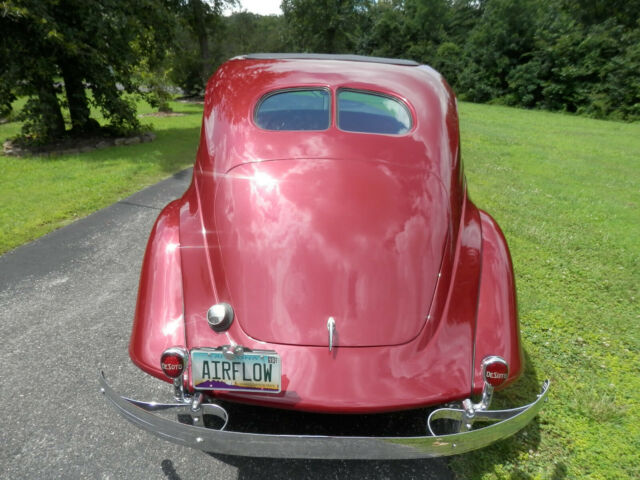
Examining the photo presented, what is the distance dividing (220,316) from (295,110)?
1.43 m

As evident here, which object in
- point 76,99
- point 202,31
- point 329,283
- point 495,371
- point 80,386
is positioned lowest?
point 80,386

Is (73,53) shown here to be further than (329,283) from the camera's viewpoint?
Yes

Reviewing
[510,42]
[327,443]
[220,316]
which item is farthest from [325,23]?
[327,443]

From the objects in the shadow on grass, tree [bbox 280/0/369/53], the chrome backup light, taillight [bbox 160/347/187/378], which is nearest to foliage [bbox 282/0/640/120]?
tree [bbox 280/0/369/53]

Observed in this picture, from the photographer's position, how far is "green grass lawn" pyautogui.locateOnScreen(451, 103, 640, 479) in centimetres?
218

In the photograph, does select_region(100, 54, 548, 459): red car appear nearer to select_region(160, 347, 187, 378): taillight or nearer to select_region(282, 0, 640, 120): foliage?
select_region(160, 347, 187, 378): taillight

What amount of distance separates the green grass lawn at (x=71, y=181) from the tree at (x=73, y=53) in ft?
3.60

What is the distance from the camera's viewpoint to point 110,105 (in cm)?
965

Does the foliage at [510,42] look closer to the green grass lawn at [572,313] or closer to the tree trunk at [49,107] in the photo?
the green grass lawn at [572,313]

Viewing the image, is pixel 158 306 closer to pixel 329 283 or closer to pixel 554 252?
pixel 329 283

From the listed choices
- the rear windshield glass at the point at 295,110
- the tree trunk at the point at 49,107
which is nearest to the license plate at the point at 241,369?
the rear windshield glass at the point at 295,110

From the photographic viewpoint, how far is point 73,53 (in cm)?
816

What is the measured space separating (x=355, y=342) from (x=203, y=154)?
165 centimetres

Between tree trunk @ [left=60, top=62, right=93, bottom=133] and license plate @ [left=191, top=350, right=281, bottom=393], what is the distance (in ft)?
32.0
